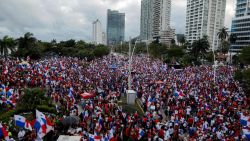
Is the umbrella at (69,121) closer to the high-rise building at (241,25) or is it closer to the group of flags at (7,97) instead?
the group of flags at (7,97)

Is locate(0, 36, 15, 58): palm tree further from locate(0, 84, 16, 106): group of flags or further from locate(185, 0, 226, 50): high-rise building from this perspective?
locate(185, 0, 226, 50): high-rise building

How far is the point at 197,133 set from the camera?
51.0ft

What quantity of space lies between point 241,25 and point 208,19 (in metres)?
48.9

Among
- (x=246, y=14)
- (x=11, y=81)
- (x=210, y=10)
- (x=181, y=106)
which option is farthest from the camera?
(x=210, y=10)

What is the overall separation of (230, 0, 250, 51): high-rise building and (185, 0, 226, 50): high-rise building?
37917 mm

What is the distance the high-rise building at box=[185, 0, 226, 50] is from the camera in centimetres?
15288

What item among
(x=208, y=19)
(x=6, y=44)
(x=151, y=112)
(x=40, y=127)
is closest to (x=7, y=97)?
(x=40, y=127)

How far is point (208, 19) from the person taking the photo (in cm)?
15338

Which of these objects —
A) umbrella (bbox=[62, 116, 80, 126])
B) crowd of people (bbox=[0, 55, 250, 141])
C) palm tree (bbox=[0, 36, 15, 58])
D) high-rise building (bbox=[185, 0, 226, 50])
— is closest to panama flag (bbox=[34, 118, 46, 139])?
crowd of people (bbox=[0, 55, 250, 141])

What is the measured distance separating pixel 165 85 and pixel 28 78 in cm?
1557

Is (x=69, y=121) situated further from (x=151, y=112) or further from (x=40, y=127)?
(x=151, y=112)

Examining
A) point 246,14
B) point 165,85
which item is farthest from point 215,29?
point 165,85

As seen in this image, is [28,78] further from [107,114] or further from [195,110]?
[195,110]

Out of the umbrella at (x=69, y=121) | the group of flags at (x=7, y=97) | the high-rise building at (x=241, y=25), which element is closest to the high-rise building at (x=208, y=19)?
the high-rise building at (x=241, y=25)
